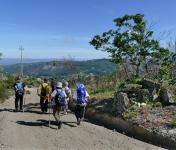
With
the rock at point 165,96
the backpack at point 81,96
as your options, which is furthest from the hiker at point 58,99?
the rock at point 165,96

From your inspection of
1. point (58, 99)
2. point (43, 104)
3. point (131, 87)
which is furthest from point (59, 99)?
point (43, 104)

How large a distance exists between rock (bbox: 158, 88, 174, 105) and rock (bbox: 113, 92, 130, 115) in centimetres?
157

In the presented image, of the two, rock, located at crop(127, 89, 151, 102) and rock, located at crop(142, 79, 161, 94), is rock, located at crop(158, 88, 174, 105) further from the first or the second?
rock, located at crop(127, 89, 151, 102)

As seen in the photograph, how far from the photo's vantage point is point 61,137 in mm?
15570

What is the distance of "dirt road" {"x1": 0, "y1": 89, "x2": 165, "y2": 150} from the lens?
14.1 meters

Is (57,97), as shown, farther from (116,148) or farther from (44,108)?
(44,108)

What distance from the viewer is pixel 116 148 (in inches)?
552

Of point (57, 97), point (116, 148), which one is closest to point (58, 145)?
point (116, 148)

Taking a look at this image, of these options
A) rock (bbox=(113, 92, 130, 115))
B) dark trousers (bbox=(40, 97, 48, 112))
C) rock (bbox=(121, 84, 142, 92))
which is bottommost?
dark trousers (bbox=(40, 97, 48, 112))

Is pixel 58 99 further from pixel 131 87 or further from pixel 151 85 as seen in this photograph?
pixel 151 85

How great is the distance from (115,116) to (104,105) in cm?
262

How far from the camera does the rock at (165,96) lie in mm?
19417

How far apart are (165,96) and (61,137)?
6128 mm

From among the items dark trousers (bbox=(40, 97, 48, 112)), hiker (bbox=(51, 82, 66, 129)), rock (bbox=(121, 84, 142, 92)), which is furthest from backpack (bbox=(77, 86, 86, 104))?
dark trousers (bbox=(40, 97, 48, 112))
